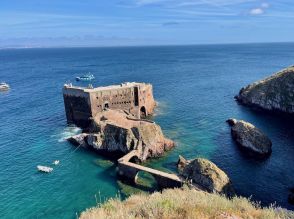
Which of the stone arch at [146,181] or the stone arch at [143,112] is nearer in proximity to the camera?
the stone arch at [146,181]

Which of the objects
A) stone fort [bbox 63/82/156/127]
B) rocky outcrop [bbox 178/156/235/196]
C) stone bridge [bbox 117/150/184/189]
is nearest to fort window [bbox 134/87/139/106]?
stone fort [bbox 63/82/156/127]

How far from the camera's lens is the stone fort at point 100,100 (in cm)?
6535

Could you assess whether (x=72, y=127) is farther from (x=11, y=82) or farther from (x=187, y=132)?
(x=11, y=82)

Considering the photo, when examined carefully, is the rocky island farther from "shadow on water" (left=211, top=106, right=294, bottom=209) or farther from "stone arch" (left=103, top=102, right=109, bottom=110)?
"shadow on water" (left=211, top=106, right=294, bottom=209)

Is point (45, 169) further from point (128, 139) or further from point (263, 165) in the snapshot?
point (263, 165)

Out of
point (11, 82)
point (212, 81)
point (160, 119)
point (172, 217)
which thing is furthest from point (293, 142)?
point (11, 82)

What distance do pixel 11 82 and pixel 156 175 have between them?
380ft

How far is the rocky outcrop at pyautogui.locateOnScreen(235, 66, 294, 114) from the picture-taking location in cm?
8006

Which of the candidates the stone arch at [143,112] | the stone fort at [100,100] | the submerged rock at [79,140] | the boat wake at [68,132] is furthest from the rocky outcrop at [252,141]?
the boat wake at [68,132]

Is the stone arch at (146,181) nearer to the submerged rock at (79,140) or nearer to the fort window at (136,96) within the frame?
the submerged rock at (79,140)

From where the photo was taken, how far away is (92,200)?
4106 centimetres

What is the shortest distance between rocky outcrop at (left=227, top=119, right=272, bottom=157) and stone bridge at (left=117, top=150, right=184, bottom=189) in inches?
715

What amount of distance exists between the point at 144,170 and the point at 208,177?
9.09 m

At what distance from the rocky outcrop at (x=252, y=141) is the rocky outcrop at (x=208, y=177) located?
14.5m
